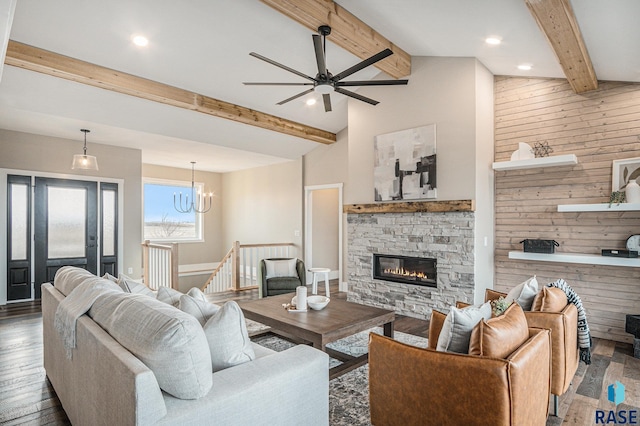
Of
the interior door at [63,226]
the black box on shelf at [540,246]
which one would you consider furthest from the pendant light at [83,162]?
the black box on shelf at [540,246]

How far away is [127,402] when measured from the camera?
4.54 ft

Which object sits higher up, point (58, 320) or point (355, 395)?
point (58, 320)

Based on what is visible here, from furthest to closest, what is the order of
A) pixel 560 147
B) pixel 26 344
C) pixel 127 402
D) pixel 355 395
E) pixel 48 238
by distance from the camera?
pixel 48 238 → pixel 560 147 → pixel 26 344 → pixel 355 395 → pixel 127 402

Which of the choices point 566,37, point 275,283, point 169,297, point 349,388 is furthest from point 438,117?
point 169,297

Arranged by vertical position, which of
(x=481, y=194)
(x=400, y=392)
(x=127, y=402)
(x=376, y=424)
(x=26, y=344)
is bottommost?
(x=26, y=344)

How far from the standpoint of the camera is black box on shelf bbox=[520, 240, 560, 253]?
432 centimetres

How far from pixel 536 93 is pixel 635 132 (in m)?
1.14

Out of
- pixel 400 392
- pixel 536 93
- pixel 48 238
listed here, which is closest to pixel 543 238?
pixel 536 93

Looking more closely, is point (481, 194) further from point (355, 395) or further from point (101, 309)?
point (101, 309)

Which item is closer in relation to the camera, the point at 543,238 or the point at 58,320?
the point at 58,320

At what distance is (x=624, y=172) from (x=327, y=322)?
365 cm

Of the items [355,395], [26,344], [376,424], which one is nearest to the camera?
[376,424]

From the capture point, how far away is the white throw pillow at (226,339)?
5.80ft

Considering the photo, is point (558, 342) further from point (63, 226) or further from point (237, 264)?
point (63, 226)
